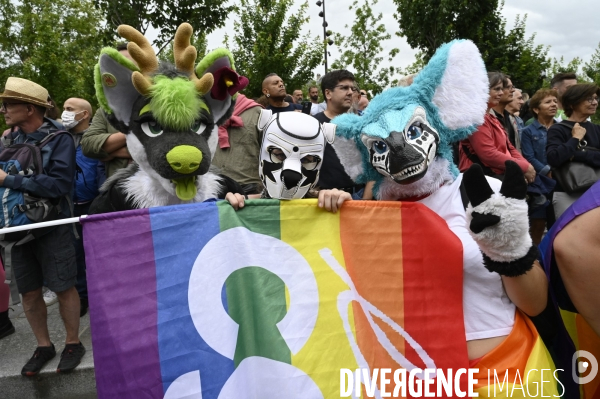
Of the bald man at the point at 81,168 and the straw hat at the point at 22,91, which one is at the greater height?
the straw hat at the point at 22,91

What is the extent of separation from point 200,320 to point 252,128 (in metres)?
1.84

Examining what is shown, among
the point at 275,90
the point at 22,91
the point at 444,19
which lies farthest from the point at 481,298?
the point at 444,19

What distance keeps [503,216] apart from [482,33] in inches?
719

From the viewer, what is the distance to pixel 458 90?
83.8 inches

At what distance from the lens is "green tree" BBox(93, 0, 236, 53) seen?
11062mm

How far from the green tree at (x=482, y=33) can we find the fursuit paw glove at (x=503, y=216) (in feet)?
54.3

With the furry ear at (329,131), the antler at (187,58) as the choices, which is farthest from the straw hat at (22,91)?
the furry ear at (329,131)

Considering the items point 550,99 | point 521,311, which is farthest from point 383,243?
point 550,99

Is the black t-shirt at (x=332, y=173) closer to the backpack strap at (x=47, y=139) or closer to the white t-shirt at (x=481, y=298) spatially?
the white t-shirt at (x=481, y=298)

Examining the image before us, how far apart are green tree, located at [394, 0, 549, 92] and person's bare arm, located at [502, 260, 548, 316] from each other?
16.4m

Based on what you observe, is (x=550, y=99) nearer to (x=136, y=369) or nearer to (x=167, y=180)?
(x=167, y=180)

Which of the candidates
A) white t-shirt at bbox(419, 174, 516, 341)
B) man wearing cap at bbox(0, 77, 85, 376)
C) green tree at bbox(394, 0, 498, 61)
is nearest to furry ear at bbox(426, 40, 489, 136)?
white t-shirt at bbox(419, 174, 516, 341)

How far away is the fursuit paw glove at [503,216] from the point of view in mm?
1597

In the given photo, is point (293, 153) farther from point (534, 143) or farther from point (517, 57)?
point (517, 57)
